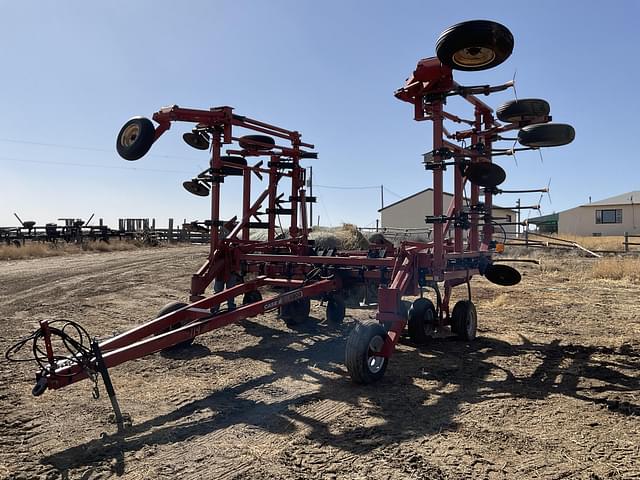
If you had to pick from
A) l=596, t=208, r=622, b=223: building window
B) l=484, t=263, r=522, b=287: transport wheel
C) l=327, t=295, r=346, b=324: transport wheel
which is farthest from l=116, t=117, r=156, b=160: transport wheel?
l=596, t=208, r=622, b=223: building window

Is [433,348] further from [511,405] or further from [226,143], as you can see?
[226,143]

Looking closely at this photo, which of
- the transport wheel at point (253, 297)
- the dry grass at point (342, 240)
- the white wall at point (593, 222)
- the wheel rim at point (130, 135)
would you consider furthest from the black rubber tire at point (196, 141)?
the white wall at point (593, 222)

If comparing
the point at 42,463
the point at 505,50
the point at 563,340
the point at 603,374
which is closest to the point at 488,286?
the point at 563,340

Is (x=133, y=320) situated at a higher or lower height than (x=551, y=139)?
lower

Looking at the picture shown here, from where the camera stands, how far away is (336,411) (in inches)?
173

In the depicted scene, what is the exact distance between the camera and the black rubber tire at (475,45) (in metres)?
5.16

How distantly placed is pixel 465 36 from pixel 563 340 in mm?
4564

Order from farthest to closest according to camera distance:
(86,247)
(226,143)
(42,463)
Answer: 1. (86,247)
2. (226,143)
3. (42,463)

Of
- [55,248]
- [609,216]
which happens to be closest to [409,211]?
[609,216]

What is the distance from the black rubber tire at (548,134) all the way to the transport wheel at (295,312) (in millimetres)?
4124

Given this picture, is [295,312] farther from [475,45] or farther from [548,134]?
[475,45]

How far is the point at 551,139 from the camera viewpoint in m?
6.89

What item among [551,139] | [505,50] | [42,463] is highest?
[505,50]

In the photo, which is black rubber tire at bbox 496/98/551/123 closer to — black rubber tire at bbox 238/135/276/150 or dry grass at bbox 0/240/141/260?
black rubber tire at bbox 238/135/276/150
